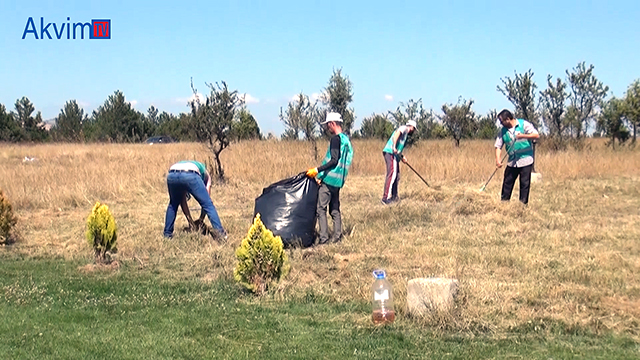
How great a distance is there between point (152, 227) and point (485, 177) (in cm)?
917

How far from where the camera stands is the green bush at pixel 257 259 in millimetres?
5809

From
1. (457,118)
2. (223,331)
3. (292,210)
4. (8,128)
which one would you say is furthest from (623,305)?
(8,128)

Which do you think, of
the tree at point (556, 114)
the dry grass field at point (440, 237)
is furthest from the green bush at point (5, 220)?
the tree at point (556, 114)

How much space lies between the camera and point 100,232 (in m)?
7.29

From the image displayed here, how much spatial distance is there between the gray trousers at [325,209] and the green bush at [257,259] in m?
2.31

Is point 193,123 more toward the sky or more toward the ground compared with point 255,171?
more toward the sky

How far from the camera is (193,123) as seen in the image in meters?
15.4

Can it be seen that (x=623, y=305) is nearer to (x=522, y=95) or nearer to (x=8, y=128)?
(x=522, y=95)

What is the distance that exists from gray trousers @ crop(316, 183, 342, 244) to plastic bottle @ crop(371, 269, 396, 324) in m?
3.00

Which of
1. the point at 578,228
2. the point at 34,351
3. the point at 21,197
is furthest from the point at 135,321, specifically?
the point at 21,197

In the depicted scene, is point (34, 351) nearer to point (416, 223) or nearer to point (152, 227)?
point (152, 227)

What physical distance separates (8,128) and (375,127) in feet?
87.8

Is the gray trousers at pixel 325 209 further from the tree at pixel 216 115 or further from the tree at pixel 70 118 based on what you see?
the tree at pixel 70 118

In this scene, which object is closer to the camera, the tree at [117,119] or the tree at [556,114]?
the tree at [556,114]
